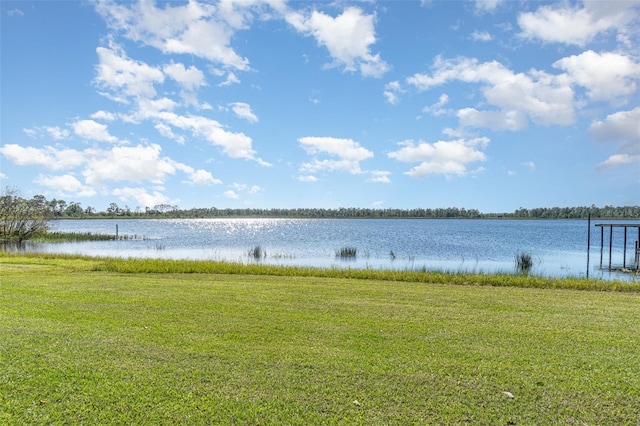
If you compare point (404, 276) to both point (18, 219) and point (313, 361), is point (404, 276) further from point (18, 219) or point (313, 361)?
point (18, 219)

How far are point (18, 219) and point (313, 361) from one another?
56041 mm

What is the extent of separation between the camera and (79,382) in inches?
177

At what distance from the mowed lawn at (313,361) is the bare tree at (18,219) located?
48735 mm

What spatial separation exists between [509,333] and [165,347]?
5.27m

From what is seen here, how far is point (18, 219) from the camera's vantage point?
47.9m

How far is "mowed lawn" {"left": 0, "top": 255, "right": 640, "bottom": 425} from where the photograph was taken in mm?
3979

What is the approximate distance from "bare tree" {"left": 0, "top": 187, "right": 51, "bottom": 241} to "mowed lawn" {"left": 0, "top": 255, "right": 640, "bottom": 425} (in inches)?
1919

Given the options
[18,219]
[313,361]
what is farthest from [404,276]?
[18,219]

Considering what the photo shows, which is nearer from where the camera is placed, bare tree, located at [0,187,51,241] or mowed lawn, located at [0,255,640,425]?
mowed lawn, located at [0,255,640,425]

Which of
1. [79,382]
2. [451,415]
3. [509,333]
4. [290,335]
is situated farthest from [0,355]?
[509,333]

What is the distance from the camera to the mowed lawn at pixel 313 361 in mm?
3979

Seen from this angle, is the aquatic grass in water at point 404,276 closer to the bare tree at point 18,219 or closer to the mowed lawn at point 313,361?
the mowed lawn at point 313,361

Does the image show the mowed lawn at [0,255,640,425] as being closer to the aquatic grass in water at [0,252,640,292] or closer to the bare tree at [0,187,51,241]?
the aquatic grass in water at [0,252,640,292]

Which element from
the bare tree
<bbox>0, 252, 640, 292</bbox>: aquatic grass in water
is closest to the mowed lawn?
<bbox>0, 252, 640, 292</bbox>: aquatic grass in water
